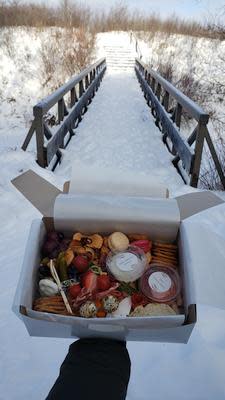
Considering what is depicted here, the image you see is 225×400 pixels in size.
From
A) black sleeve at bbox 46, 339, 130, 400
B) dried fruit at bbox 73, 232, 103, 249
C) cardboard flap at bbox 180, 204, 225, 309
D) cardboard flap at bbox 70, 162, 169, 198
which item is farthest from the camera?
cardboard flap at bbox 70, 162, 169, 198

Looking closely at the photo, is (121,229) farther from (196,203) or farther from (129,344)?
(129,344)

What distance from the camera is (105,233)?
3.54ft

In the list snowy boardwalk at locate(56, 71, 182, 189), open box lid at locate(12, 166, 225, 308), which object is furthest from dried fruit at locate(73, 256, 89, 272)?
snowy boardwalk at locate(56, 71, 182, 189)

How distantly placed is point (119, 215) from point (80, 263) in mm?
173

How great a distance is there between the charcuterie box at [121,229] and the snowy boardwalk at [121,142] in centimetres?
196

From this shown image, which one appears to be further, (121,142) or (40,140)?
(121,142)

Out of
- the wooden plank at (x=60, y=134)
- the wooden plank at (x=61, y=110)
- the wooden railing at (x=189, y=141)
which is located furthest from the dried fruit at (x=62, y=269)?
the wooden plank at (x=61, y=110)

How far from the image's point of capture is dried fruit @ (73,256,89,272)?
987 mm

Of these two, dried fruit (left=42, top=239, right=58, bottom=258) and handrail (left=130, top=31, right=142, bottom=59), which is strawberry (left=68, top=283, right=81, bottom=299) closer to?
dried fruit (left=42, top=239, right=58, bottom=258)

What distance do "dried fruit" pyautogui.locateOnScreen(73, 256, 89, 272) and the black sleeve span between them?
203mm

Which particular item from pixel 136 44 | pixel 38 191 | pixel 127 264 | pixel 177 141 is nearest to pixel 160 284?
pixel 127 264

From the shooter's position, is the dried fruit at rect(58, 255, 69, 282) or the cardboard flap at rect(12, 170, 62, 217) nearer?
the dried fruit at rect(58, 255, 69, 282)

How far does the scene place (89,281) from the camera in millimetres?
933

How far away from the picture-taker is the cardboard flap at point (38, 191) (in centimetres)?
111
